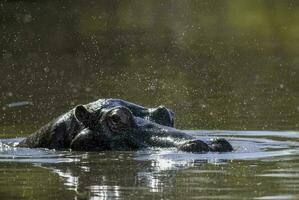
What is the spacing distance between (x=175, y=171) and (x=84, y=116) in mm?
2238

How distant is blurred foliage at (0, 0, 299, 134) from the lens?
17.1m

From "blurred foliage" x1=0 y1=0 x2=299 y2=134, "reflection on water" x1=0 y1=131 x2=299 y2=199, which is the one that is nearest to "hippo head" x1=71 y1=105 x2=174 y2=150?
"reflection on water" x1=0 y1=131 x2=299 y2=199

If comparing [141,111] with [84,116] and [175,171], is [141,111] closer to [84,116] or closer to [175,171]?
[84,116]

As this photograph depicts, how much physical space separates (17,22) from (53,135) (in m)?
19.0

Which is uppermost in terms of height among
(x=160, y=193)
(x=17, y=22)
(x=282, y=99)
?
(x=17, y=22)

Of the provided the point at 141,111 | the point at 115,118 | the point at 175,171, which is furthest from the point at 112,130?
the point at 175,171

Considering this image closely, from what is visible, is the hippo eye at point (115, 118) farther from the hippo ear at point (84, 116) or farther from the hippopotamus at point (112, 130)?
→ the hippo ear at point (84, 116)

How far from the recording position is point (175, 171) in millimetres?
9453

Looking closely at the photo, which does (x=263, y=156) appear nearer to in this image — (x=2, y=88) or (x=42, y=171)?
(x=42, y=171)

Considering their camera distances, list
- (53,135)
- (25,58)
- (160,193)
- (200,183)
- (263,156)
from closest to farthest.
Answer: (160,193), (200,183), (263,156), (53,135), (25,58)

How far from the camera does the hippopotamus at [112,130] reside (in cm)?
1118

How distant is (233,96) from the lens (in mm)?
18625

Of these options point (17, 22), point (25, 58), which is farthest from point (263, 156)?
point (17, 22)

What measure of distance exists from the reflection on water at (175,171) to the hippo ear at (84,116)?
0.39 m
